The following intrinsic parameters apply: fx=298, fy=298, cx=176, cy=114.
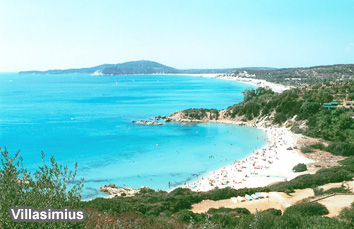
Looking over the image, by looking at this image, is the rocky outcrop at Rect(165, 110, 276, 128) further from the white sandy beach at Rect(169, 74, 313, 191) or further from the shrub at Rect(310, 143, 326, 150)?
the shrub at Rect(310, 143, 326, 150)

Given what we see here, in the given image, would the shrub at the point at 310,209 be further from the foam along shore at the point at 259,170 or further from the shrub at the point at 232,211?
the foam along shore at the point at 259,170

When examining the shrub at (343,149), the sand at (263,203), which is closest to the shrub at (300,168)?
the shrub at (343,149)

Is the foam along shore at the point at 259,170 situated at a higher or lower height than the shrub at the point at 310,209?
lower

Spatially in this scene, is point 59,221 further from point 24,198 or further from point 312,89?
point 312,89

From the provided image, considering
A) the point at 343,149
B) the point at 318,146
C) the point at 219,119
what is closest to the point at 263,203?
the point at 343,149

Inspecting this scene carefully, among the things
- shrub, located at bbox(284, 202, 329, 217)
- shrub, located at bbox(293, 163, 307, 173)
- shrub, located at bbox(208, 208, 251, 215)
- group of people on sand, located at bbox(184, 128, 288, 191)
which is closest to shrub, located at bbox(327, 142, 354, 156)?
shrub, located at bbox(293, 163, 307, 173)

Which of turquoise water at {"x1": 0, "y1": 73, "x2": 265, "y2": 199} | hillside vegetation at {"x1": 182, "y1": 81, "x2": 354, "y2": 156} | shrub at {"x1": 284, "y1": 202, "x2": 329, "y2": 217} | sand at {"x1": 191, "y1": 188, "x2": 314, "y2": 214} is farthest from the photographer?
hillside vegetation at {"x1": 182, "y1": 81, "x2": 354, "y2": 156}

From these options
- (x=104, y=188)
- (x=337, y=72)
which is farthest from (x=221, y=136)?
(x=337, y=72)

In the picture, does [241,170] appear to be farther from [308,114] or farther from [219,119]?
[219,119]
